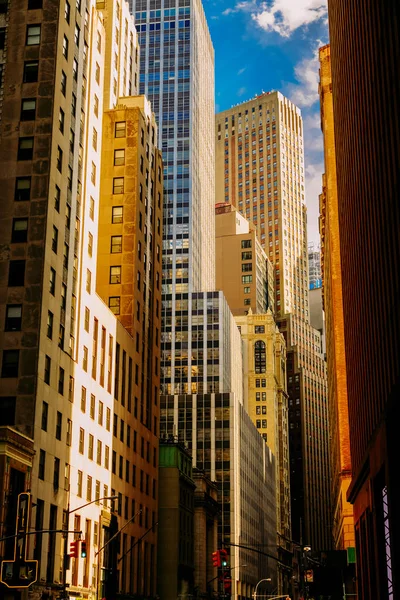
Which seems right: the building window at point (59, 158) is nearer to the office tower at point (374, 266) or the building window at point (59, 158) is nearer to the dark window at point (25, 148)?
the dark window at point (25, 148)

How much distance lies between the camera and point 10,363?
67.2m

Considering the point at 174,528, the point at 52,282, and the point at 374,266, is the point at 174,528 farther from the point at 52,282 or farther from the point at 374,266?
the point at 374,266

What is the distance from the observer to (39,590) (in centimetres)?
6356

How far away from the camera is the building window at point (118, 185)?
10456cm

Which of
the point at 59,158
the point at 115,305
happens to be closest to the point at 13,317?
the point at 59,158

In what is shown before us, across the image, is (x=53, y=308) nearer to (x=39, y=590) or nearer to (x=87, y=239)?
(x=87, y=239)

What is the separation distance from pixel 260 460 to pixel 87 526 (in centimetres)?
11935

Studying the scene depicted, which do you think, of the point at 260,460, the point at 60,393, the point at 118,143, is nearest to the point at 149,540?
the point at 60,393

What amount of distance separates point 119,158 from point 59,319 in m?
37.6

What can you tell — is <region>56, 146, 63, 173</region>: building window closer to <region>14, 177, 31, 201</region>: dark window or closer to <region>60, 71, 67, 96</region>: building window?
<region>14, 177, 31, 201</region>: dark window

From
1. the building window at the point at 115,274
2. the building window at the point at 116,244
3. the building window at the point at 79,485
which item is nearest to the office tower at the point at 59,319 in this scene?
the building window at the point at 79,485

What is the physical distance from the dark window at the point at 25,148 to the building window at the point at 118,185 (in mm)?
30687

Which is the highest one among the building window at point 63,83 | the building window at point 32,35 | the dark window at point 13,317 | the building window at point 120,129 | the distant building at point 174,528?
the building window at point 120,129

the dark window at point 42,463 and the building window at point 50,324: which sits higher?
the building window at point 50,324
